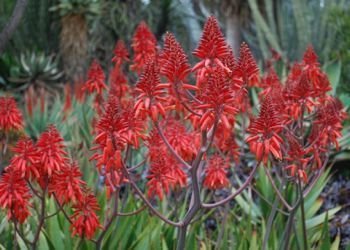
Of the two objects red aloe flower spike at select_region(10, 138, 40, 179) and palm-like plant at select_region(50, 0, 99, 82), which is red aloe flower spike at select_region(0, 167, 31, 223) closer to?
red aloe flower spike at select_region(10, 138, 40, 179)

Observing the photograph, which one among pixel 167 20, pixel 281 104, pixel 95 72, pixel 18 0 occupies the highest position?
pixel 167 20

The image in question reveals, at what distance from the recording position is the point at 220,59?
1950 mm

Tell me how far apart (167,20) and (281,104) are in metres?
11.1

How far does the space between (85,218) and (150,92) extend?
2.20ft

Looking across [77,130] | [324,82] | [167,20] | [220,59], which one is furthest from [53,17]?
[220,59]

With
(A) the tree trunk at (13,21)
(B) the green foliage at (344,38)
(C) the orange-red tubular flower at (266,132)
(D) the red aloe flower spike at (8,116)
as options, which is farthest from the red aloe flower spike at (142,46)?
(B) the green foliage at (344,38)

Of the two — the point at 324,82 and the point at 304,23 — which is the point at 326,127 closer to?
the point at 324,82

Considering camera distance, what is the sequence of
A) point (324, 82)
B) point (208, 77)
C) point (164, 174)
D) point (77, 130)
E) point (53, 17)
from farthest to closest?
point (53, 17) < point (77, 130) < point (324, 82) < point (164, 174) < point (208, 77)

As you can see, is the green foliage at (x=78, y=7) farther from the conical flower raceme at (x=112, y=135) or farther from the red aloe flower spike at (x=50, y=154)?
the conical flower raceme at (x=112, y=135)

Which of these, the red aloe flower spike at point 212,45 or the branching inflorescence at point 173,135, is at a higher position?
the red aloe flower spike at point 212,45

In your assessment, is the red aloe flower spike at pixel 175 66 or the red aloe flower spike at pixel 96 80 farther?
the red aloe flower spike at pixel 96 80

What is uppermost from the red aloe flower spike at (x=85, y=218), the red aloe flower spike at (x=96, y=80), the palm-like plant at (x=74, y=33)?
the palm-like plant at (x=74, y=33)

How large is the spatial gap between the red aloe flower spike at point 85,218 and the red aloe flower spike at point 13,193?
0.67ft

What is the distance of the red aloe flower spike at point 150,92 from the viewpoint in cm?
193
